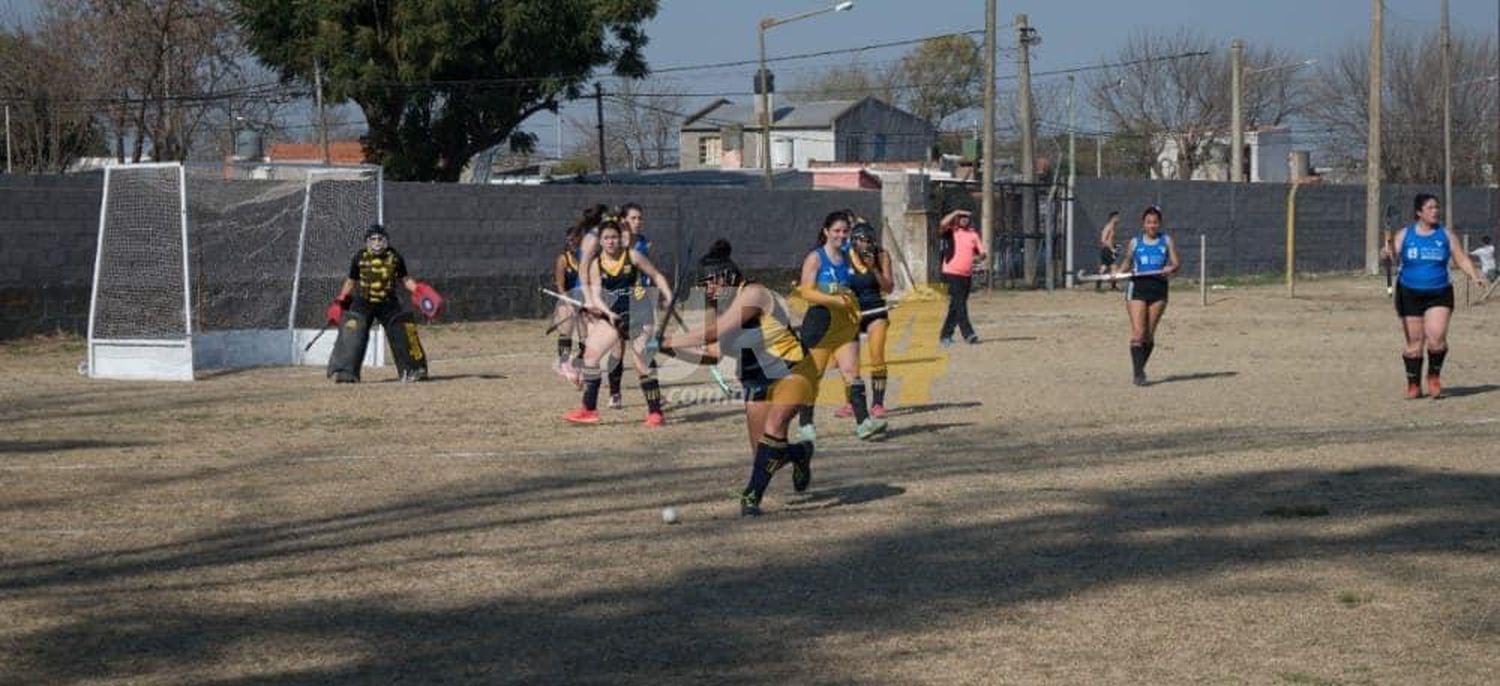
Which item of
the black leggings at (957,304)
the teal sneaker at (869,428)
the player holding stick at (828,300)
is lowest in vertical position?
the teal sneaker at (869,428)

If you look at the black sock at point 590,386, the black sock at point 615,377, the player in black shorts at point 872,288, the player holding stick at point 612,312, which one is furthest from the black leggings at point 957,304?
the black sock at point 590,386

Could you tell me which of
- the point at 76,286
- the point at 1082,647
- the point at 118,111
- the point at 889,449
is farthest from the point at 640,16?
the point at 1082,647

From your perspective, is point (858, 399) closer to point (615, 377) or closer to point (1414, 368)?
point (615, 377)

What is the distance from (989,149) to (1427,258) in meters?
21.8

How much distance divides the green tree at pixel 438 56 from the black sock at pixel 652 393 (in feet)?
95.6

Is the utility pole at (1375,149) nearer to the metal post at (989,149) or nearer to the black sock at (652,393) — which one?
the metal post at (989,149)

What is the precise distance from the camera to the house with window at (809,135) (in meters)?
85.9

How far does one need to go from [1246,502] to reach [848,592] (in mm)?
3354

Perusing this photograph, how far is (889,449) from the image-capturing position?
44.5ft

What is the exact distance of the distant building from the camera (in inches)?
3147

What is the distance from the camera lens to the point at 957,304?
2367 centimetres

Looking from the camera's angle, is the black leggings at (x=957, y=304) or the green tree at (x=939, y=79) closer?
the black leggings at (x=957, y=304)

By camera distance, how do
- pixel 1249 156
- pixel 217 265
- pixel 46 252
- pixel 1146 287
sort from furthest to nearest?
pixel 1249 156 < pixel 46 252 < pixel 217 265 < pixel 1146 287

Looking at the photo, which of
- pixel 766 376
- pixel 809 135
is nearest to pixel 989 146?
pixel 766 376
